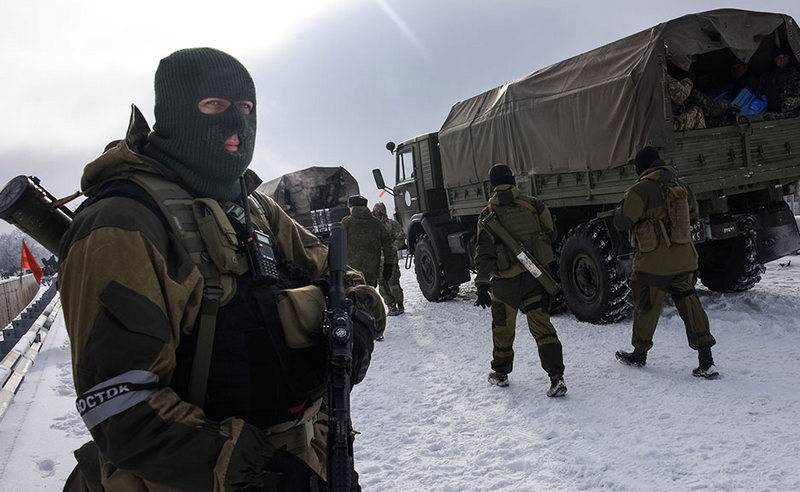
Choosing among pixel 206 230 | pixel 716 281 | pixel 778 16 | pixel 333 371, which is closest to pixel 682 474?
pixel 333 371

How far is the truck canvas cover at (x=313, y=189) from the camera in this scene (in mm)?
18453

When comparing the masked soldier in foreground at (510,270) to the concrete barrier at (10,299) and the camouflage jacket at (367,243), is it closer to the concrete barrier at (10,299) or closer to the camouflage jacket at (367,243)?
the camouflage jacket at (367,243)

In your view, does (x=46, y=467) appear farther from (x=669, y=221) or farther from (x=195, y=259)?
(x=669, y=221)

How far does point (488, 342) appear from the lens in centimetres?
666

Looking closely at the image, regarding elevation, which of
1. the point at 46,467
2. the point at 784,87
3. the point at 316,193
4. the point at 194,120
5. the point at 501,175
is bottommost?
the point at 46,467

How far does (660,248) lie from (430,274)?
5527mm

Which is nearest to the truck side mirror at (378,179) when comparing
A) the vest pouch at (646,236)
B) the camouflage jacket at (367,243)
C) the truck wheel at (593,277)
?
the camouflage jacket at (367,243)

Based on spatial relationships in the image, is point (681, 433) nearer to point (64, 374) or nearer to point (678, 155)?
point (678, 155)

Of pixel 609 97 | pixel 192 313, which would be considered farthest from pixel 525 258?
pixel 192 313

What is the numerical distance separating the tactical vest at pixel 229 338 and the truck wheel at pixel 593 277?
5.34m

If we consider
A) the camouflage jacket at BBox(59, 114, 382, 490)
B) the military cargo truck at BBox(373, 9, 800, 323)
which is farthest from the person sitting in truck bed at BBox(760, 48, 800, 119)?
the camouflage jacket at BBox(59, 114, 382, 490)

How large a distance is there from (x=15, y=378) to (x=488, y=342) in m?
4.81

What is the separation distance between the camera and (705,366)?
14.7 feet

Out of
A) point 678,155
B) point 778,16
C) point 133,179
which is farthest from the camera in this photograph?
point 778,16
